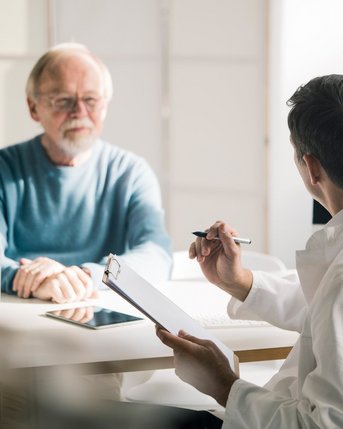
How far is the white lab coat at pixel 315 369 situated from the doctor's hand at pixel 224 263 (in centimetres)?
32

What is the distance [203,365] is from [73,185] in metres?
1.40

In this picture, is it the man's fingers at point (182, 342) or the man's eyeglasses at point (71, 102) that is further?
the man's eyeglasses at point (71, 102)

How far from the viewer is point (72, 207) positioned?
2383 millimetres

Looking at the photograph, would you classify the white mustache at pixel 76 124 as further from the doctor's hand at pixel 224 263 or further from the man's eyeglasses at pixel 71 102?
the doctor's hand at pixel 224 263

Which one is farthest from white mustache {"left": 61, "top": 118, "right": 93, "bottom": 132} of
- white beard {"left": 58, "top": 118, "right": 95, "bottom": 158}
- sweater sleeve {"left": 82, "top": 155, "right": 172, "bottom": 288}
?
sweater sleeve {"left": 82, "top": 155, "right": 172, "bottom": 288}

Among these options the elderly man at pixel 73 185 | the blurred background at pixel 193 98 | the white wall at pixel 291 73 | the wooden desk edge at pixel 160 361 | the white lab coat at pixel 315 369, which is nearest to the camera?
the white lab coat at pixel 315 369

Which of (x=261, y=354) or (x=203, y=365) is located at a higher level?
(x=203, y=365)

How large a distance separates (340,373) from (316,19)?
3424mm

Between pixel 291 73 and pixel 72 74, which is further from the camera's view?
pixel 291 73

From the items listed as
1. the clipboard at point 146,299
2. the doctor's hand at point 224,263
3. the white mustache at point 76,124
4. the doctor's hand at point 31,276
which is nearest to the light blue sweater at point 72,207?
the white mustache at point 76,124

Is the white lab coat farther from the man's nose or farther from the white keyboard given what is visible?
the man's nose

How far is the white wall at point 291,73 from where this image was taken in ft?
13.2

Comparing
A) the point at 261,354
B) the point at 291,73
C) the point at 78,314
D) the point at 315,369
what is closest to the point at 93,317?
the point at 78,314

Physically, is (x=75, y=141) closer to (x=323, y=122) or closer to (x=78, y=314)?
(x=78, y=314)
